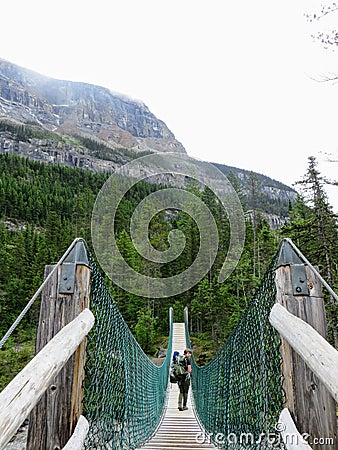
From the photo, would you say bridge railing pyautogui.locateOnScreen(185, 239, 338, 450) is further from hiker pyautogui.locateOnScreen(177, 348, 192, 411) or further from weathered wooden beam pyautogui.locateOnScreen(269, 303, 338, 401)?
hiker pyautogui.locateOnScreen(177, 348, 192, 411)

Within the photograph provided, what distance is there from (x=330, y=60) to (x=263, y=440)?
560 centimetres

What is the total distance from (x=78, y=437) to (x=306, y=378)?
28.5 inches

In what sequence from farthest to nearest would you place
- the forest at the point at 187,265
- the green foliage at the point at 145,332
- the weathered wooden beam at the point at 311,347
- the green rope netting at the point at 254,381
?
1. the green foliage at the point at 145,332
2. the forest at the point at 187,265
3. the green rope netting at the point at 254,381
4. the weathered wooden beam at the point at 311,347

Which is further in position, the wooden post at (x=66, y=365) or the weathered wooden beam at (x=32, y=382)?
the wooden post at (x=66, y=365)

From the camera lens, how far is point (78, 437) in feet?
3.84

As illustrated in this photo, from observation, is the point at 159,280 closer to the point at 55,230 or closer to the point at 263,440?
the point at 55,230

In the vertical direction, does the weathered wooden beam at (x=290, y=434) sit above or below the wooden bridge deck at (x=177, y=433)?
above

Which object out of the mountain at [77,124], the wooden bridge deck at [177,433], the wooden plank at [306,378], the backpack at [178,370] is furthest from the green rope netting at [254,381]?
the mountain at [77,124]

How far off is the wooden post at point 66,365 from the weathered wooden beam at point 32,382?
52mm

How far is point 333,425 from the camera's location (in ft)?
3.77

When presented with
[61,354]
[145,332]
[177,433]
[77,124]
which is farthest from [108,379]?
[77,124]

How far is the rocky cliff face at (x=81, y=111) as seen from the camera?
146625mm

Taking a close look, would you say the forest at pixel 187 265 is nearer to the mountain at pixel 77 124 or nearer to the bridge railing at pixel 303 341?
the bridge railing at pixel 303 341

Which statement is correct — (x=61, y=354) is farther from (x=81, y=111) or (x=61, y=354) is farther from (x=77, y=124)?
(x=81, y=111)
